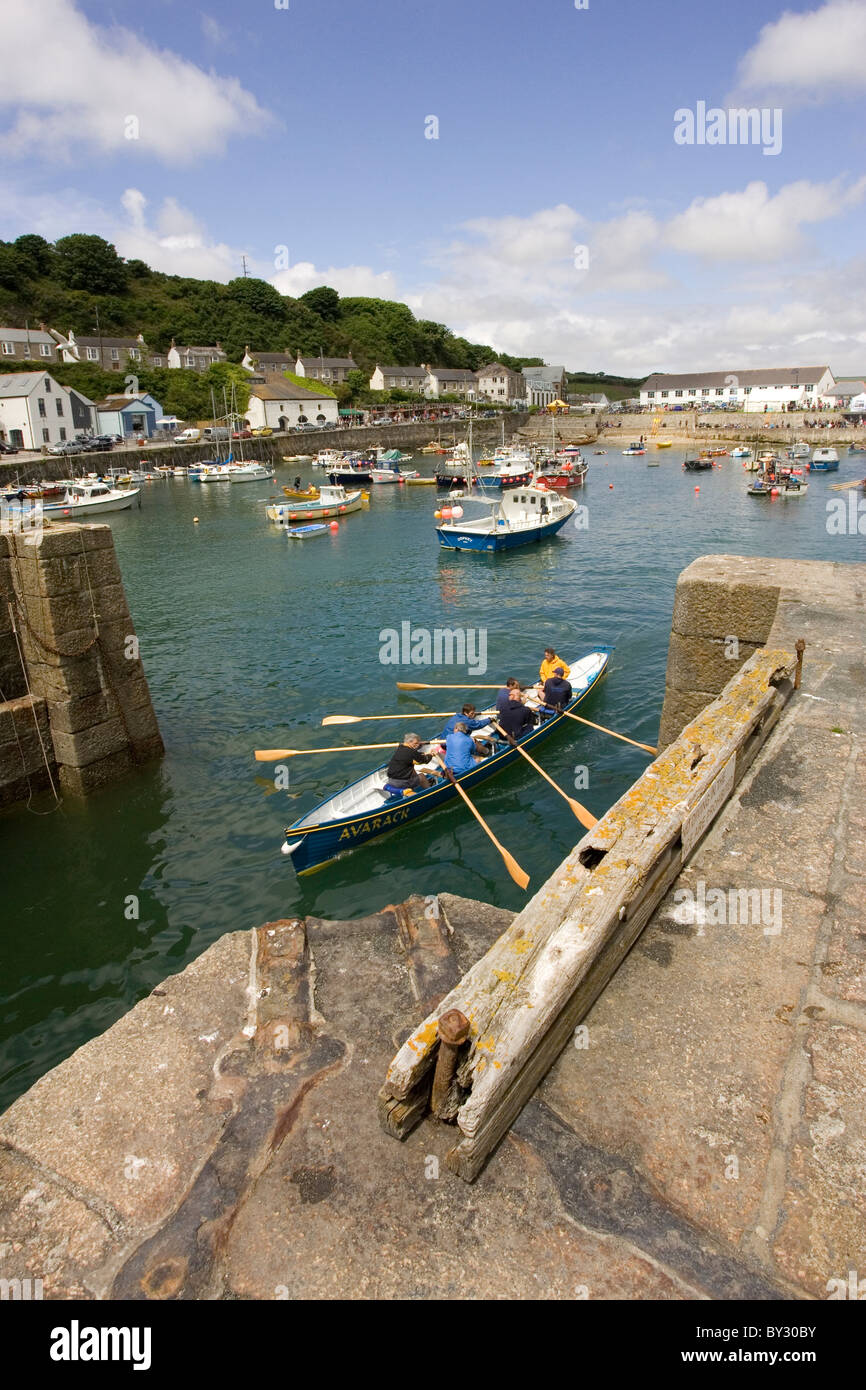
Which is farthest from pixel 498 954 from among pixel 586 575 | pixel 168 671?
pixel 586 575

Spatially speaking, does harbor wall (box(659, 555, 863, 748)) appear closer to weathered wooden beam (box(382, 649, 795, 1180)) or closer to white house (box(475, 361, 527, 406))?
weathered wooden beam (box(382, 649, 795, 1180))

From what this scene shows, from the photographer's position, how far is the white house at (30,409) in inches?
2576

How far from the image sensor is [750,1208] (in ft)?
9.15

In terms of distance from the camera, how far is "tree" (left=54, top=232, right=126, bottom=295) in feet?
347

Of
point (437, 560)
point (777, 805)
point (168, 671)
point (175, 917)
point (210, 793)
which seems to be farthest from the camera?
point (437, 560)

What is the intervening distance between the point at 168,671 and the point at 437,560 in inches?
717

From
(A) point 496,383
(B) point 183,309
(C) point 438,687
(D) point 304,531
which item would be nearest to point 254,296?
(B) point 183,309

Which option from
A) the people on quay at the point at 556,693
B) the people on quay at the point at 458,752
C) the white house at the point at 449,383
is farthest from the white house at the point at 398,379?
the people on quay at the point at 458,752

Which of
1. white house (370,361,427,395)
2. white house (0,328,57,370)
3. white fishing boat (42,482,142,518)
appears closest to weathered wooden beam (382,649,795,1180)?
white fishing boat (42,482,142,518)

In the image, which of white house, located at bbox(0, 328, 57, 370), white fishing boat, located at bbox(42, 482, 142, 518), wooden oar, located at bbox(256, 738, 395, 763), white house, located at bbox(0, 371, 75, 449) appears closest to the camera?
wooden oar, located at bbox(256, 738, 395, 763)

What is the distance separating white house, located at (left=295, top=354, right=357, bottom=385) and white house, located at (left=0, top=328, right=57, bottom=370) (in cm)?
3598

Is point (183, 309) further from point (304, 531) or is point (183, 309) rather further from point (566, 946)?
A: point (566, 946)

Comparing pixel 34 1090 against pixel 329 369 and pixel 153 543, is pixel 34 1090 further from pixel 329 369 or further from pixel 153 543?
pixel 329 369

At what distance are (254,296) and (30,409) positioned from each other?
71.9m
